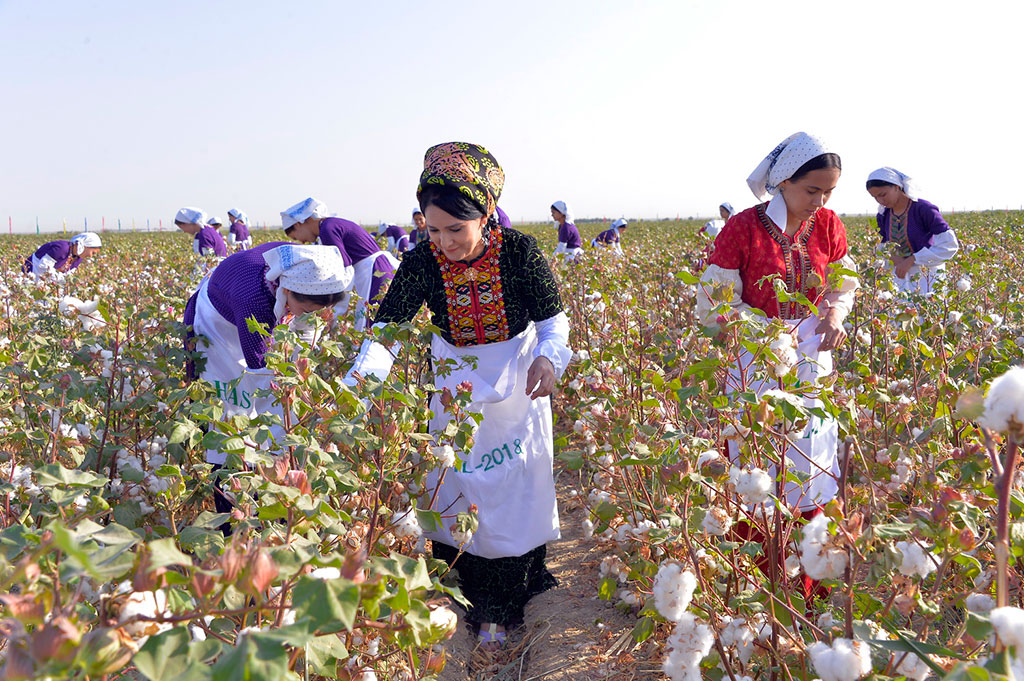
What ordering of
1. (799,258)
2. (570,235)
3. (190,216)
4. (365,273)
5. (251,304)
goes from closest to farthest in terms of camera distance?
1. (799,258)
2. (251,304)
3. (365,273)
4. (190,216)
5. (570,235)

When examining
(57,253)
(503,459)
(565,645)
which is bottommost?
(565,645)

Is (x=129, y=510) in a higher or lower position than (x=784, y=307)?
lower

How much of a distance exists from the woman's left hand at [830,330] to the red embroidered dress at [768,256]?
0.09 meters

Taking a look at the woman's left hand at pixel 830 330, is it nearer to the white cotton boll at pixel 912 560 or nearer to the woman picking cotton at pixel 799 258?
the woman picking cotton at pixel 799 258

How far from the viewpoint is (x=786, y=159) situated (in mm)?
2012

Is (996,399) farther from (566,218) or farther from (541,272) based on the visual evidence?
(566,218)

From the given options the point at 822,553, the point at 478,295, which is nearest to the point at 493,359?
the point at 478,295

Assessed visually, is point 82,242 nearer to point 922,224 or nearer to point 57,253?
point 57,253

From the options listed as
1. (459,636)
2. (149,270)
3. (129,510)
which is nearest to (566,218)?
(149,270)

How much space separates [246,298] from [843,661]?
6.93 ft

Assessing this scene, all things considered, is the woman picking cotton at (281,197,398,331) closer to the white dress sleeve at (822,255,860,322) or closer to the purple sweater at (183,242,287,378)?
the purple sweater at (183,242,287,378)

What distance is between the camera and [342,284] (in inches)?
91.2

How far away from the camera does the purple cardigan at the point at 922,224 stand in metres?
4.12

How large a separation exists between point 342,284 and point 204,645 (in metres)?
1.81
